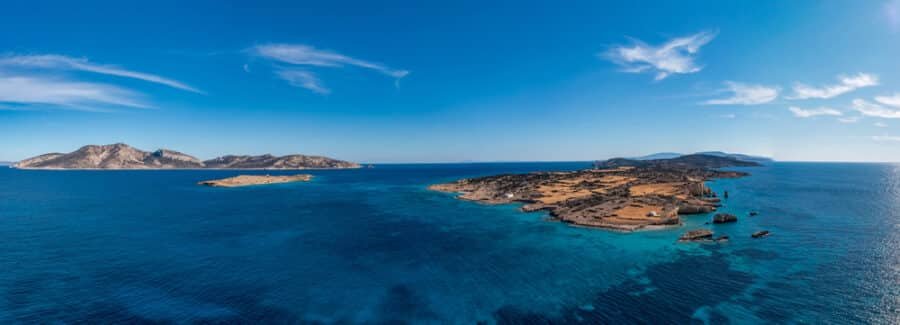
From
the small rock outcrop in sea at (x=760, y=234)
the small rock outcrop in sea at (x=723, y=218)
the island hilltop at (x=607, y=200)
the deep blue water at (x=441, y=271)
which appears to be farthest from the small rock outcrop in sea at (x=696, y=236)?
the small rock outcrop in sea at (x=723, y=218)

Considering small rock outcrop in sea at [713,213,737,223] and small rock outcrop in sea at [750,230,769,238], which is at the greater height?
small rock outcrop in sea at [713,213,737,223]

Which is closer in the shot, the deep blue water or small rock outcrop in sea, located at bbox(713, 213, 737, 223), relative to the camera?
the deep blue water

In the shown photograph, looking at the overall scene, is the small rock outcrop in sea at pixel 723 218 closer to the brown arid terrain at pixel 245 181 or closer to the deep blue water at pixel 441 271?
the deep blue water at pixel 441 271

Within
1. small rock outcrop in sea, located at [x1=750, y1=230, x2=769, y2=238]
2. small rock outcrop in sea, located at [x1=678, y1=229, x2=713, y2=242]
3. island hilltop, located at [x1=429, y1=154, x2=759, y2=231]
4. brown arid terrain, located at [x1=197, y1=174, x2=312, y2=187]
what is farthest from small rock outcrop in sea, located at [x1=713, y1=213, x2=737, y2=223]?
brown arid terrain, located at [x1=197, y1=174, x2=312, y2=187]

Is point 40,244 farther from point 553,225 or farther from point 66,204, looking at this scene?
point 553,225

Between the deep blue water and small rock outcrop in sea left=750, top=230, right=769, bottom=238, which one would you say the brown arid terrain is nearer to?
the deep blue water

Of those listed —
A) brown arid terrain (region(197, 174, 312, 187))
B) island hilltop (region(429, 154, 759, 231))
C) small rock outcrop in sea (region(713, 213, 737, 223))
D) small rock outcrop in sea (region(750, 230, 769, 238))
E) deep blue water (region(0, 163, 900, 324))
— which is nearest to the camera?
deep blue water (region(0, 163, 900, 324))

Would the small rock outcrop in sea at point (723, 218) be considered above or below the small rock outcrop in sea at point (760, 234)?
above

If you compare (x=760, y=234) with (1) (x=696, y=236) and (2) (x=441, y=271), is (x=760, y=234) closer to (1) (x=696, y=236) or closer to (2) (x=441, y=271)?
(1) (x=696, y=236)
